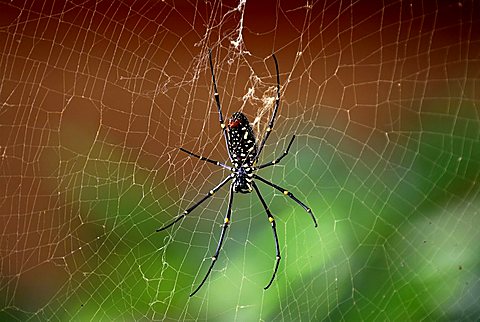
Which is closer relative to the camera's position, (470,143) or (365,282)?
(365,282)

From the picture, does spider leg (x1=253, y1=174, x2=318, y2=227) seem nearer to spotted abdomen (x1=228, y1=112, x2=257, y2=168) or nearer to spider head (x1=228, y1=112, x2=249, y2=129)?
spotted abdomen (x1=228, y1=112, x2=257, y2=168)

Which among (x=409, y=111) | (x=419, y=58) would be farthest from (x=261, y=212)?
(x=419, y=58)

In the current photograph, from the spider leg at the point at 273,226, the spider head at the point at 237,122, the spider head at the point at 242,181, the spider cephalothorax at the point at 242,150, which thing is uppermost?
the spider head at the point at 237,122

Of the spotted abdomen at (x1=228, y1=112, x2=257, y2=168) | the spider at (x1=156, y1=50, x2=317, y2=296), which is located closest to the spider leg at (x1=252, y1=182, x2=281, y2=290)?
the spider at (x1=156, y1=50, x2=317, y2=296)

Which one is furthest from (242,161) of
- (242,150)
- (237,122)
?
(237,122)

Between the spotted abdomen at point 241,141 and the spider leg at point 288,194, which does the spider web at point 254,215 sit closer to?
the spider leg at point 288,194

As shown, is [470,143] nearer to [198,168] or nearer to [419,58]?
[419,58]

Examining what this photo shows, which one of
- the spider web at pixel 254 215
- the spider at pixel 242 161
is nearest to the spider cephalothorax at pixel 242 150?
the spider at pixel 242 161

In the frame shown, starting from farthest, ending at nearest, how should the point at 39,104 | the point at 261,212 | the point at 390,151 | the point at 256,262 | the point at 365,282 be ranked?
the point at 39,104 → the point at 390,151 → the point at 261,212 → the point at 256,262 → the point at 365,282

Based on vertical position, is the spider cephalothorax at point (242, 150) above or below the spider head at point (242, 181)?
above
